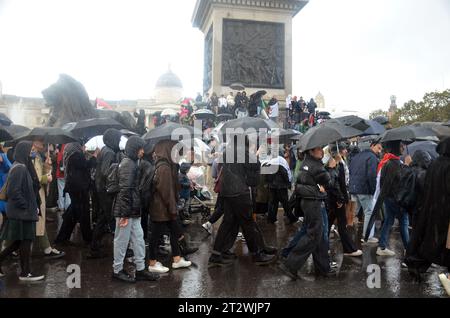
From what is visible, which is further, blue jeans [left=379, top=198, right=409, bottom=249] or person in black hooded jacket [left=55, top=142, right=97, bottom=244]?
person in black hooded jacket [left=55, top=142, right=97, bottom=244]

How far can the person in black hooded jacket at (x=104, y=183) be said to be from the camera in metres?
6.63

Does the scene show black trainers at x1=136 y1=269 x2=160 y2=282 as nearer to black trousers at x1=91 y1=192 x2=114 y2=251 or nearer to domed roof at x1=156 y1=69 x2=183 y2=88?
black trousers at x1=91 y1=192 x2=114 y2=251

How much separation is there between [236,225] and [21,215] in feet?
9.58

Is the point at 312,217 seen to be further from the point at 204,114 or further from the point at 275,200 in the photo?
the point at 204,114

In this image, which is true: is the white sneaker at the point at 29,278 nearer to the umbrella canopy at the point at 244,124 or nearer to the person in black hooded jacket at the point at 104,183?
the person in black hooded jacket at the point at 104,183

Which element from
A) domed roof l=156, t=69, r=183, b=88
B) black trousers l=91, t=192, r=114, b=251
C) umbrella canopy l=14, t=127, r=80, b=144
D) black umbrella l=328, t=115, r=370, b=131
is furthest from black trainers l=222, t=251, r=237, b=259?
domed roof l=156, t=69, r=183, b=88

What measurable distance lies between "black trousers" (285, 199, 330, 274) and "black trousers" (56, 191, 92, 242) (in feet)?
12.1

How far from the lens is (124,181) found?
18.3 feet

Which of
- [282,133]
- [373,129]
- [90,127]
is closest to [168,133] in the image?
[90,127]

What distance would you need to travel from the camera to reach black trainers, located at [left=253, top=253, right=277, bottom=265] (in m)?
6.41

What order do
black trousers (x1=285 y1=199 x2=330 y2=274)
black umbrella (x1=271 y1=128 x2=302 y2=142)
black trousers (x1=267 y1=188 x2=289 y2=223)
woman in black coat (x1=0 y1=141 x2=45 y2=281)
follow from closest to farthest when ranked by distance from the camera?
woman in black coat (x1=0 y1=141 x2=45 y2=281)
black trousers (x1=285 y1=199 x2=330 y2=274)
black umbrella (x1=271 y1=128 x2=302 y2=142)
black trousers (x1=267 y1=188 x2=289 y2=223)
